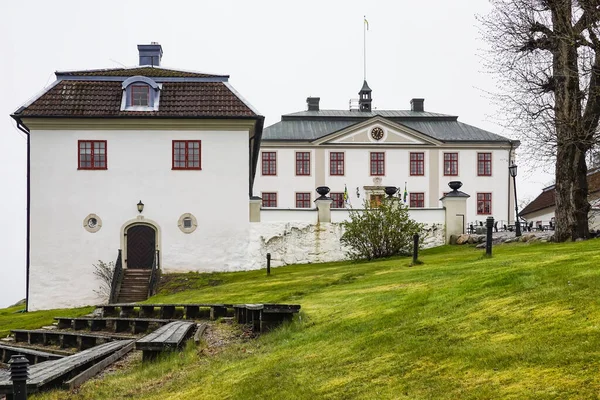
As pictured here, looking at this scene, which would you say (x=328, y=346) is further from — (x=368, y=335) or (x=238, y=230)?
(x=238, y=230)

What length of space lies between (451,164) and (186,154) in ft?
92.0

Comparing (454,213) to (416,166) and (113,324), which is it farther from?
(416,166)

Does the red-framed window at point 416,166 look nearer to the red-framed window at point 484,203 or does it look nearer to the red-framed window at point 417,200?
the red-framed window at point 417,200

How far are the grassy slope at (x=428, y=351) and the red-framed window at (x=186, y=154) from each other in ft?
64.1

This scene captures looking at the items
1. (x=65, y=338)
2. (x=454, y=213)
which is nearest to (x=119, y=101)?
(x=454, y=213)

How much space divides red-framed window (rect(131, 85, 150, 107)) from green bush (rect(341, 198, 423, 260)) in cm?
1004

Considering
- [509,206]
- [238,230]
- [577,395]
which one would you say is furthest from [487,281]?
[509,206]

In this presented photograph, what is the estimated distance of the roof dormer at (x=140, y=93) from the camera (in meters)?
32.2

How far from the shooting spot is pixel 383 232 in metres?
28.6

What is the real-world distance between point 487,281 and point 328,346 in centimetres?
298

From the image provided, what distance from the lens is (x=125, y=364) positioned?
1134 centimetres

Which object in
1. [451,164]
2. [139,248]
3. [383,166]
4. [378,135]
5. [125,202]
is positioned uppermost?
[378,135]

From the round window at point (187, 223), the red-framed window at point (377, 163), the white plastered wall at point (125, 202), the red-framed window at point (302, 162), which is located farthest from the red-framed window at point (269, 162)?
the round window at point (187, 223)

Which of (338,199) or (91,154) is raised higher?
(91,154)
